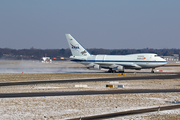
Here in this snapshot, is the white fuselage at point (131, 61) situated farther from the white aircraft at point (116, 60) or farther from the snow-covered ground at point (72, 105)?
the snow-covered ground at point (72, 105)

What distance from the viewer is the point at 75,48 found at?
237ft

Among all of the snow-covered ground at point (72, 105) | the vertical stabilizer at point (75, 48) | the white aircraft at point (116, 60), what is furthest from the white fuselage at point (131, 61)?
the snow-covered ground at point (72, 105)

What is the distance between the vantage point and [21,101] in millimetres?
25312

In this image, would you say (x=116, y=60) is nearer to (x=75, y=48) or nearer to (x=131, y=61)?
(x=131, y=61)

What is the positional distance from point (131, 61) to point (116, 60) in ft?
12.7

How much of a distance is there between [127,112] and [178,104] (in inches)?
243

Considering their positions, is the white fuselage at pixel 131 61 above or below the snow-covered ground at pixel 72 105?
above

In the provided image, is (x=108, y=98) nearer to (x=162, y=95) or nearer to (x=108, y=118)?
(x=162, y=95)

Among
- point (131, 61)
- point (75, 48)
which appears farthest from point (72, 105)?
point (75, 48)

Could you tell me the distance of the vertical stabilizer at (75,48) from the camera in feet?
236

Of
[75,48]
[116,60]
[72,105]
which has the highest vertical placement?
[75,48]

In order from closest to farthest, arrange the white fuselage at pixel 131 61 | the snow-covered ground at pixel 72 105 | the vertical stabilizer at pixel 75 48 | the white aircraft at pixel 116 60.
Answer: the snow-covered ground at pixel 72 105, the white fuselage at pixel 131 61, the white aircraft at pixel 116 60, the vertical stabilizer at pixel 75 48

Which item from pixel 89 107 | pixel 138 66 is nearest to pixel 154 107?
pixel 89 107
